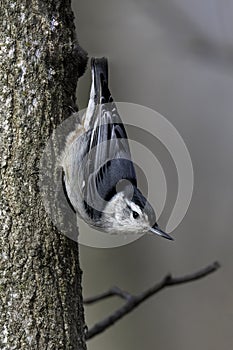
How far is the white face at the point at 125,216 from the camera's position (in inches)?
101

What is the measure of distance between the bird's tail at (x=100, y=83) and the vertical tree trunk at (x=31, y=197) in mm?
558

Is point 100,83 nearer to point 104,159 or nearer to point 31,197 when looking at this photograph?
point 104,159

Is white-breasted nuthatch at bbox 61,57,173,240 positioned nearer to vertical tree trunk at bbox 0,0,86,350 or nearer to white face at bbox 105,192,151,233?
white face at bbox 105,192,151,233

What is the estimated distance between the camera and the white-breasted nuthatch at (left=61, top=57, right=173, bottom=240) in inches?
98.8

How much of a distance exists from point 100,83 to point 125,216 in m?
0.56

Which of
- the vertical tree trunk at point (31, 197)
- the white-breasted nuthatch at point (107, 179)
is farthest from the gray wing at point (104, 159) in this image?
the vertical tree trunk at point (31, 197)

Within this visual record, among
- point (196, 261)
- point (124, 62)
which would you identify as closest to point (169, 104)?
point (124, 62)

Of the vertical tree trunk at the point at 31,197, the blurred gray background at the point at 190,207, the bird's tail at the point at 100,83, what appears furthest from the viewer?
the blurred gray background at the point at 190,207

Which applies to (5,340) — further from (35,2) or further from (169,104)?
(169,104)

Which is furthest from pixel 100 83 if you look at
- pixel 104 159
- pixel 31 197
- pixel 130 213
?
pixel 31 197

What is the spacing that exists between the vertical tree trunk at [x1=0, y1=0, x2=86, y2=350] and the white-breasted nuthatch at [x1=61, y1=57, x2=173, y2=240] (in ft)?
1.27

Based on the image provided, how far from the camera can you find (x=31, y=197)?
2012 mm

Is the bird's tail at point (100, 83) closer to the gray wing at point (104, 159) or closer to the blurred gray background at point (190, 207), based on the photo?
the gray wing at point (104, 159)

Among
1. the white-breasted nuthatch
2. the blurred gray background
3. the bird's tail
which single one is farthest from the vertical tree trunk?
the blurred gray background
